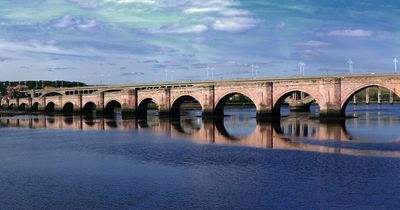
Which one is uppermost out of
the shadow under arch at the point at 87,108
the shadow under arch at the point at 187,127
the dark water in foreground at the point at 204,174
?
the shadow under arch at the point at 87,108

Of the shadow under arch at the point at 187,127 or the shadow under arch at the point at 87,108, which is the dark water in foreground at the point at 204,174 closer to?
the shadow under arch at the point at 187,127

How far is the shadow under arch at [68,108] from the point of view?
359 feet

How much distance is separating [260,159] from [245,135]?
16.1 meters

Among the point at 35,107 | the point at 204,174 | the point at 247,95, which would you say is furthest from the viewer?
the point at 35,107

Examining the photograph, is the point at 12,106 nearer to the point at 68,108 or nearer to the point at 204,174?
the point at 68,108

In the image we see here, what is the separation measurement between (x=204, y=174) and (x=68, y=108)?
92.4m

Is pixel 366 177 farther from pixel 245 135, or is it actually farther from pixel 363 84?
pixel 363 84

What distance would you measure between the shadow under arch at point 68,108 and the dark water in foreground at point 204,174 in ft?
238

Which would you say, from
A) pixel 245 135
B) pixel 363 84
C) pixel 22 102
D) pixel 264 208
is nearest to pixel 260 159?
pixel 264 208

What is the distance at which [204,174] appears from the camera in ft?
78.0

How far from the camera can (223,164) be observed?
2678cm

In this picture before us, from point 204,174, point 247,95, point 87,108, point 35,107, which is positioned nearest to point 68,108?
point 87,108

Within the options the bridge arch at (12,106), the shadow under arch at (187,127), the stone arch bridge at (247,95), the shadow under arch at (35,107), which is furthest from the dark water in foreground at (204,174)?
the bridge arch at (12,106)

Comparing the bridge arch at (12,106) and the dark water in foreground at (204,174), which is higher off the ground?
the bridge arch at (12,106)
